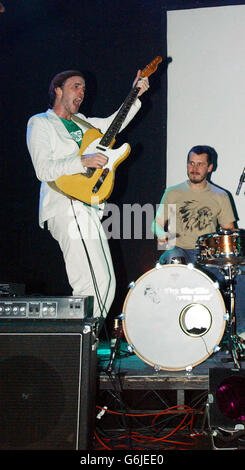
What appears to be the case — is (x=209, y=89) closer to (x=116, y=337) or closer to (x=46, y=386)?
(x=116, y=337)

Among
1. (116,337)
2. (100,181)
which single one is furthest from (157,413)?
(100,181)

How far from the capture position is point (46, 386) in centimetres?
176

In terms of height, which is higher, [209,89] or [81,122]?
[209,89]

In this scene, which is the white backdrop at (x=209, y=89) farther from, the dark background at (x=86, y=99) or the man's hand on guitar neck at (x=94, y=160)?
the man's hand on guitar neck at (x=94, y=160)

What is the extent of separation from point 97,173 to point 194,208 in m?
0.94

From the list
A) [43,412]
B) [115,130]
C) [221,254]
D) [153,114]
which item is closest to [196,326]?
[221,254]

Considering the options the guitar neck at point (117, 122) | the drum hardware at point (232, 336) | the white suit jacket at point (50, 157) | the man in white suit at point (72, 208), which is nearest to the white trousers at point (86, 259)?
the man in white suit at point (72, 208)

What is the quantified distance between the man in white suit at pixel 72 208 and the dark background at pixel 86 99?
2.02 ft

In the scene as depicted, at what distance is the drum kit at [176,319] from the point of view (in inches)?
92.2

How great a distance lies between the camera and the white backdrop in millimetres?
3916

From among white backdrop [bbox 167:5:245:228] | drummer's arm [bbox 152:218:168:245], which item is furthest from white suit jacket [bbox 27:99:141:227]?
white backdrop [bbox 167:5:245:228]

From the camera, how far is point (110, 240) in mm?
3975

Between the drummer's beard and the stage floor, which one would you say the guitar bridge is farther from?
the stage floor

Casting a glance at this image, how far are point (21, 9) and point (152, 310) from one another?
3.40m
